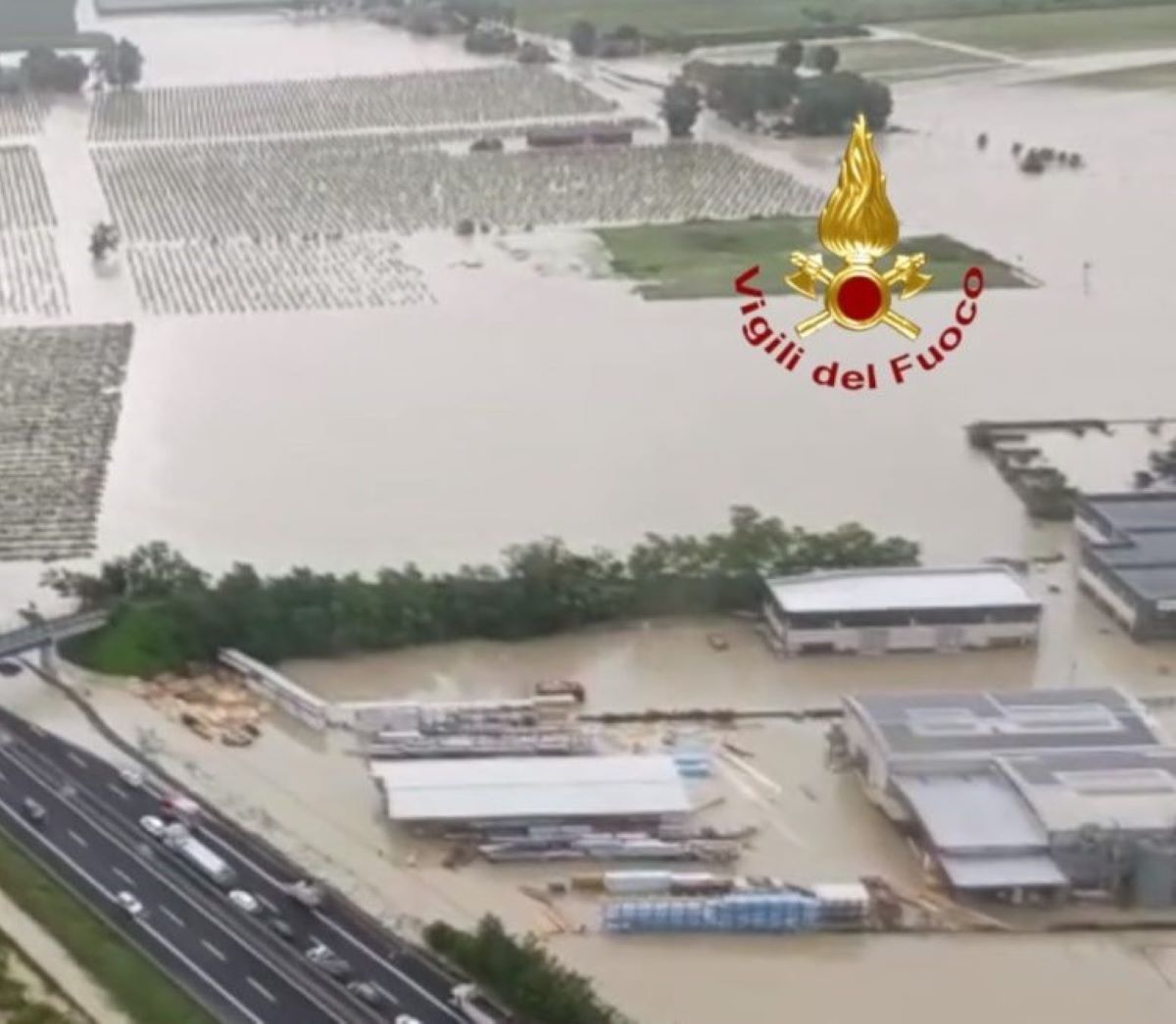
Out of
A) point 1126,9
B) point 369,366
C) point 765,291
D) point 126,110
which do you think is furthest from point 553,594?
point 1126,9

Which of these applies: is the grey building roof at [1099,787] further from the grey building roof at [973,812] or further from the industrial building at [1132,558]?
the industrial building at [1132,558]

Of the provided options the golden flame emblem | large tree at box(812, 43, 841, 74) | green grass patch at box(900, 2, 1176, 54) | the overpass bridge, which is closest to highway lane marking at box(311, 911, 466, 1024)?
the overpass bridge

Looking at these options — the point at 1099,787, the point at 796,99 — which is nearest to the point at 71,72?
the point at 796,99

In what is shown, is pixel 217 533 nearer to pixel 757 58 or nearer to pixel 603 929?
pixel 603 929

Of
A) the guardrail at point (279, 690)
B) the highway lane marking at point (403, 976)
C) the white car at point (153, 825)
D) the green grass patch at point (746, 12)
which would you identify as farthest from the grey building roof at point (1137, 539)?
the green grass patch at point (746, 12)

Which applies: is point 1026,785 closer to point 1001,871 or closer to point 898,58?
point 1001,871
